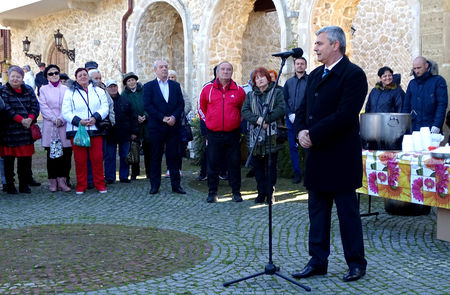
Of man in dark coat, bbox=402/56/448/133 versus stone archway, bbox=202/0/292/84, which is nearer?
man in dark coat, bbox=402/56/448/133

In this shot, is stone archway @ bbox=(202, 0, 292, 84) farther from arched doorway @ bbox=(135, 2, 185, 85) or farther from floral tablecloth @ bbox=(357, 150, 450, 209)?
floral tablecloth @ bbox=(357, 150, 450, 209)

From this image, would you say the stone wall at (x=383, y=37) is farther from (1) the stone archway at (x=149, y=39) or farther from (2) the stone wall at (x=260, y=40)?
(1) the stone archway at (x=149, y=39)

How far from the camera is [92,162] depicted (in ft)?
26.6

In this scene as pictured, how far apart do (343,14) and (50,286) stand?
330 inches

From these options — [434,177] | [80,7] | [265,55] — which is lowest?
[434,177]

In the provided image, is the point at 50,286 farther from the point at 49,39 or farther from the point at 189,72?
the point at 49,39

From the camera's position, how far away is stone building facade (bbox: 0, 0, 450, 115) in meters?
10.6

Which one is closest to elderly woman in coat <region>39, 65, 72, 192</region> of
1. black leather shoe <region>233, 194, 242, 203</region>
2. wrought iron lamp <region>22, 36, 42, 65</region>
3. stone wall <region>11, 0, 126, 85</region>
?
black leather shoe <region>233, 194, 242, 203</region>

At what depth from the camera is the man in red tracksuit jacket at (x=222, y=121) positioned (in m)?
7.22

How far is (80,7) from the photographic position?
16688mm

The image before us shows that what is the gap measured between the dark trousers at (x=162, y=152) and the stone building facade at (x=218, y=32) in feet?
12.0

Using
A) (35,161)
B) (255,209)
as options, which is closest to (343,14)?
(255,209)

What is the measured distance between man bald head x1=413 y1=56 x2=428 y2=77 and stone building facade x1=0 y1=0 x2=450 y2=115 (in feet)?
3.16

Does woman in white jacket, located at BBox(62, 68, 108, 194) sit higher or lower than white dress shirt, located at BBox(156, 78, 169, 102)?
lower
